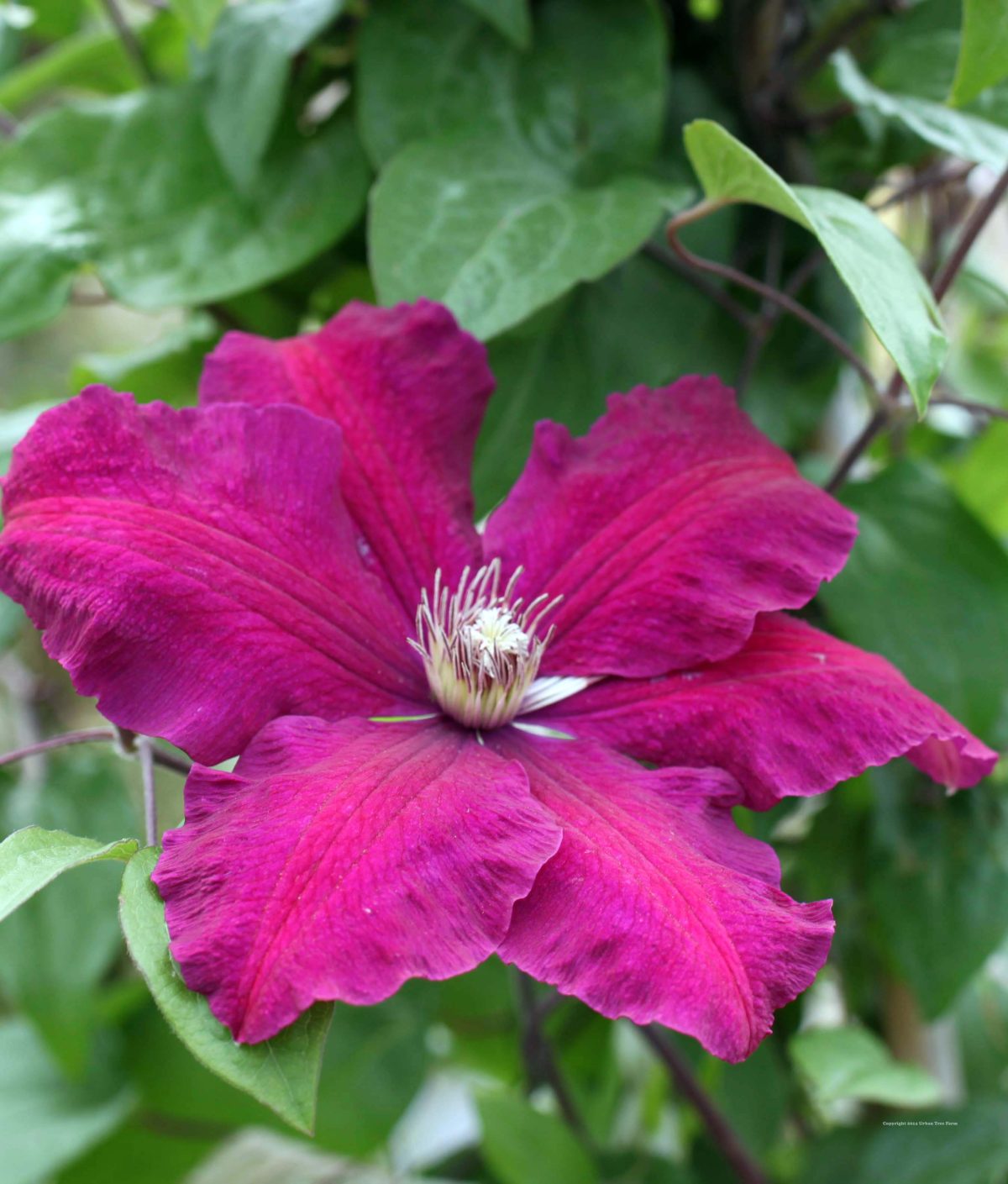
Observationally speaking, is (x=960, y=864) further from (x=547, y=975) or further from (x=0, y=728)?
(x=0, y=728)

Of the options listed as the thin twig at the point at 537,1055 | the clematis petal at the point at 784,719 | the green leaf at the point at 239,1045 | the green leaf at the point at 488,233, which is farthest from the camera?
the thin twig at the point at 537,1055

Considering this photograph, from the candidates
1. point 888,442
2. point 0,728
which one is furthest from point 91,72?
point 0,728

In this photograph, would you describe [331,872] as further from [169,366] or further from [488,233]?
[169,366]

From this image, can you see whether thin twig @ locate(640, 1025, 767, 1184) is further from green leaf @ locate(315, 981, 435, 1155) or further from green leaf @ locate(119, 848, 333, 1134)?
green leaf @ locate(119, 848, 333, 1134)

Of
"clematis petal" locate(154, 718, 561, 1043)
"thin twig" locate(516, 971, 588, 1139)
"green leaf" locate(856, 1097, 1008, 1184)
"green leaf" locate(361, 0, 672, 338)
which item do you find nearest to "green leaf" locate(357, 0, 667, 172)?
"green leaf" locate(361, 0, 672, 338)

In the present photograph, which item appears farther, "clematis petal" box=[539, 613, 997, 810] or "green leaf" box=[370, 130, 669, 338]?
"green leaf" box=[370, 130, 669, 338]

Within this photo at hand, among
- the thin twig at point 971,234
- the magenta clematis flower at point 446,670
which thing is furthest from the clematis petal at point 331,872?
the thin twig at point 971,234

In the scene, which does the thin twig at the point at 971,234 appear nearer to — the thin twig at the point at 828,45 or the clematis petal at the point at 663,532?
the clematis petal at the point at 663,532

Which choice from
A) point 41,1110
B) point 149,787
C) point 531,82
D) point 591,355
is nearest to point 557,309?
point 591,355
